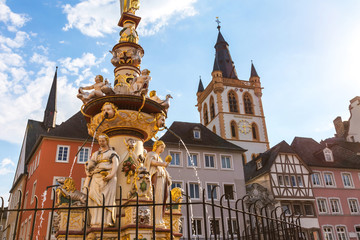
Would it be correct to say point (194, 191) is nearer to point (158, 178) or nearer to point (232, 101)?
point (158, 178)

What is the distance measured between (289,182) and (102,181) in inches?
1153

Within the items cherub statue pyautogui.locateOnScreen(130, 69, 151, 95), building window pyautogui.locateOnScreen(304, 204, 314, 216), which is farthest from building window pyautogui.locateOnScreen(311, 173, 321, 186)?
cherub statue pyautogui.locateOnScreen(130, 69, 151, 95)

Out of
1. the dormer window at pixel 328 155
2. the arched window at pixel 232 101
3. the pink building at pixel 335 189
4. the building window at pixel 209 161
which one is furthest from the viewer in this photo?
the arched window at pixel 232 101

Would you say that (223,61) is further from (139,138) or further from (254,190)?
(139,138)

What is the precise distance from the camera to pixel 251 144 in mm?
56594

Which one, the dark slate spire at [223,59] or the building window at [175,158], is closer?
the building window at [175,158]

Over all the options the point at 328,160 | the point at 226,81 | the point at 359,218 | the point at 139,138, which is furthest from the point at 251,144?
the point at 139,138

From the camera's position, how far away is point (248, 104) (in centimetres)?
6194

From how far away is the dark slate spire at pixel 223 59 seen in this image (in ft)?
222

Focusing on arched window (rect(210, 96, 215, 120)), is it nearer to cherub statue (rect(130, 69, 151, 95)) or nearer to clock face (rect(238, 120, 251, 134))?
clock face (rect(238, 120, 251, 134))

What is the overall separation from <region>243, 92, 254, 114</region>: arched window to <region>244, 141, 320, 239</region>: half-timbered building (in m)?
26.0

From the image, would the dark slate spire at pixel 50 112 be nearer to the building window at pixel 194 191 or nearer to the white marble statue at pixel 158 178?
the building window at pixel 194 191

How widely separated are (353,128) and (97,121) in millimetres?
48358

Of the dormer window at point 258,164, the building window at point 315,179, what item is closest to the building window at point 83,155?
the dormer window at point 258,164
